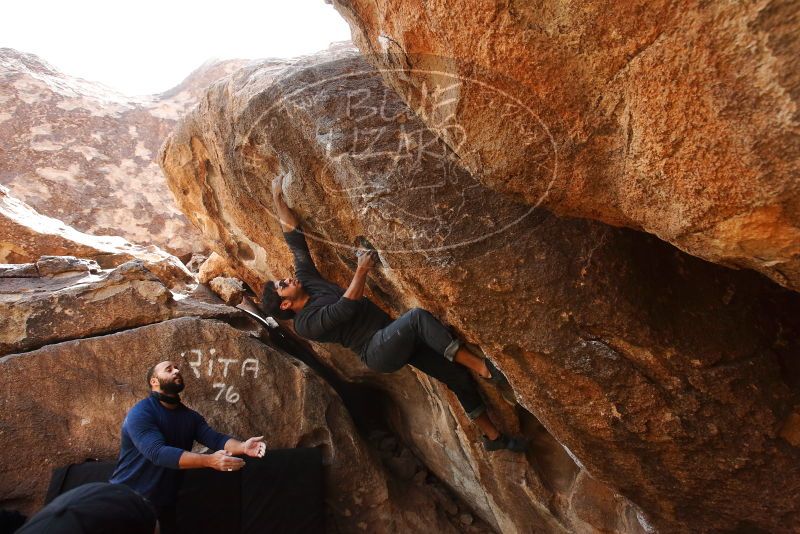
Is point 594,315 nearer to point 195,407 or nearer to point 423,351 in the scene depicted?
point 423,351

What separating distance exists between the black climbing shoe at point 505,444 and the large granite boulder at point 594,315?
0.59 meters

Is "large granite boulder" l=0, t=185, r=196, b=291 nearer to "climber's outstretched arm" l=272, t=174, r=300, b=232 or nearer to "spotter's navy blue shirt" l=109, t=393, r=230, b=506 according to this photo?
"climber's outstretched arm" l=272, t=174, r=300, b=232

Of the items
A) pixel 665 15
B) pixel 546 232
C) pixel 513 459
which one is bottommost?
pixel 513 459

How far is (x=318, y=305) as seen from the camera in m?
3.32

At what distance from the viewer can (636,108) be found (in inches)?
65.6

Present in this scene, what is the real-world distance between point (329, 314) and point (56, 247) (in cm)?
458

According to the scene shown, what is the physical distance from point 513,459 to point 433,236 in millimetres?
1870

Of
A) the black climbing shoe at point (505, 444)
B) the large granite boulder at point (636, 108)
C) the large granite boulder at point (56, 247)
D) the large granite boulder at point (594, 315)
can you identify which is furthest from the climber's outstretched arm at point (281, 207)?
the large granite boulder at point (56, 247)

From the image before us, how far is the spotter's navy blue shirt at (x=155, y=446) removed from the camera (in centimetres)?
264

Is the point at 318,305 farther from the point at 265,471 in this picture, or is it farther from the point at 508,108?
the point at 508,108

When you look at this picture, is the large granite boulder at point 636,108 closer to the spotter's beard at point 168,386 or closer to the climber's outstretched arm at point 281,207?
the climber's outstretched arm at point 281,207

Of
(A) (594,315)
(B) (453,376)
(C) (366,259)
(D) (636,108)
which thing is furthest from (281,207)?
(D) (636,108)

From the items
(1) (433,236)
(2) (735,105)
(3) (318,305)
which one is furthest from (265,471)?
(2) (735,105)

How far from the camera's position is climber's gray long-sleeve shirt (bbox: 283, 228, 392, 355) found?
3.12 m
